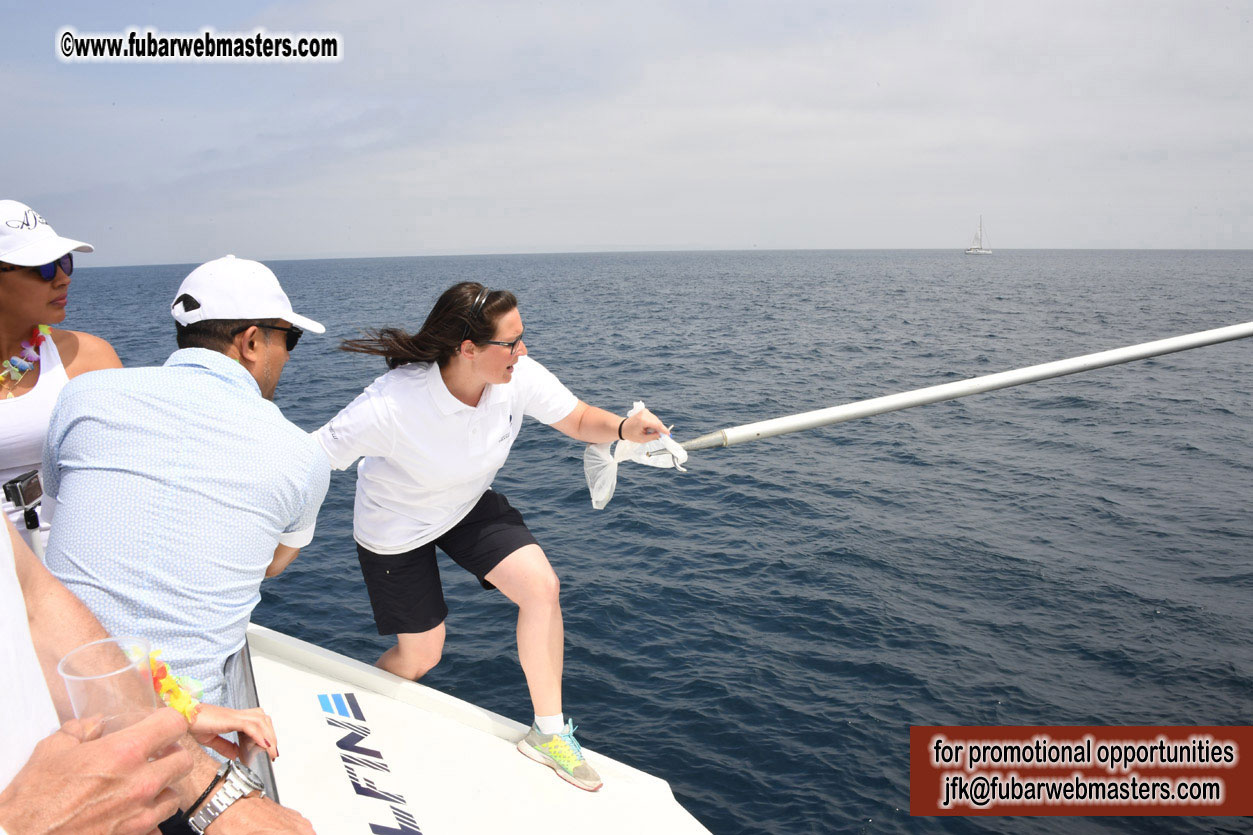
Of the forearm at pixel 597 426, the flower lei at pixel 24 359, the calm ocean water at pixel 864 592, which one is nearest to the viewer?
the flower lei at pixel 24 359

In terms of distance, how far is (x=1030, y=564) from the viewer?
968 centimetres

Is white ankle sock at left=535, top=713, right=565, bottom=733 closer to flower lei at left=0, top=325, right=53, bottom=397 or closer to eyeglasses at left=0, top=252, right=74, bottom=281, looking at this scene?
flower lei at left=0, top=325, right=53, bottom=397

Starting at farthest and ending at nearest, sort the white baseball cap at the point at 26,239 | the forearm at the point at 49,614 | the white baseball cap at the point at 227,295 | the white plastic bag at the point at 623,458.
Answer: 1. the white plastic bag at the point at 623,458
2. the white baseball cap at the point at 26,239
3. the white baseball cap at the point at 227,295
4. the forearm at the point at 49,614

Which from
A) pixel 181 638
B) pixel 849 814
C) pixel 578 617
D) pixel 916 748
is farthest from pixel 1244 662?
pixel 181 638

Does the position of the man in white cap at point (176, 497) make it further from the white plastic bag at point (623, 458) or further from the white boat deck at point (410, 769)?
the white plastic bag at point (623, 458)

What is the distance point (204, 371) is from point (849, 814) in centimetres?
524

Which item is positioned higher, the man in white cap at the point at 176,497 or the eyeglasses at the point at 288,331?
the eyeglasses at the point at 288,331

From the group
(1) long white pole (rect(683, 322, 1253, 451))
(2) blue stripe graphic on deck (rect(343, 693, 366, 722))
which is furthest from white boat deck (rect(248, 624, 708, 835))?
(1) long white pole (rect(683, 322, 1253, 451))

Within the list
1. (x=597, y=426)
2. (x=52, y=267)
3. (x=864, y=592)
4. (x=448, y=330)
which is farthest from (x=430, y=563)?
(x=864, y=592)

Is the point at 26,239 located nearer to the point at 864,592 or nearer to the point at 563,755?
the point at 563,755

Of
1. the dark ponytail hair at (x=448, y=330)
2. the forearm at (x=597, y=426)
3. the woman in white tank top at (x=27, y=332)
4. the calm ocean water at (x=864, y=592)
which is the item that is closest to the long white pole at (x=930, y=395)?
the forearm at (x=597, y=426)

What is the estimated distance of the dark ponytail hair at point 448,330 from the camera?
3.26 m

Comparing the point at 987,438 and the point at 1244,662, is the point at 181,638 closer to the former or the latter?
the point at 1244,662

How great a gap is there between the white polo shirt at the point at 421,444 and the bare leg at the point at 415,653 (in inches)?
20.9
